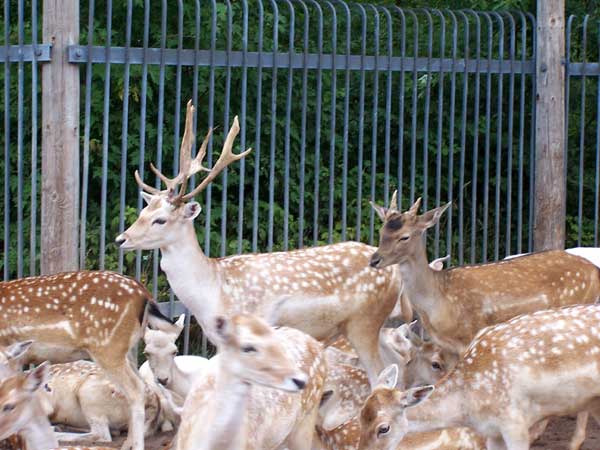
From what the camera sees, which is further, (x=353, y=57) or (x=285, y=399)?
(x=353, y=57)

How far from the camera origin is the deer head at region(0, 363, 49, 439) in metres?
6.80

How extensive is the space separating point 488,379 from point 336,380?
177cm

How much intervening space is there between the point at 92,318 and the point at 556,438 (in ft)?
10.1

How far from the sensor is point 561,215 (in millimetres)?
10703

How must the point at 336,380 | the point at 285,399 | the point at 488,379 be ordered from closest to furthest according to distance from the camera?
the point at 285,399
the point at 488,379
the point at 336,380

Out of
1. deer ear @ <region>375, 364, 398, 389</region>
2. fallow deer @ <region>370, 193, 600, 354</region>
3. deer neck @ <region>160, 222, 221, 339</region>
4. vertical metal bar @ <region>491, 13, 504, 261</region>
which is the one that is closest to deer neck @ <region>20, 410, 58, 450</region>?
deer neck @ <region>160, 222, 221, 339</region>

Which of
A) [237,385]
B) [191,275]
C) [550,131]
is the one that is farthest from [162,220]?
[550,131]

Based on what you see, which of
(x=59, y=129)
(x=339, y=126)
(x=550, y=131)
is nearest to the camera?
(x=59, y=129)

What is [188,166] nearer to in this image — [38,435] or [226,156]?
[226,156]

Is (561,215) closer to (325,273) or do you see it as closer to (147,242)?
(325,273)

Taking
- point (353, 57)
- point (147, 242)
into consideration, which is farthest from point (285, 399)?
point (353, 57)

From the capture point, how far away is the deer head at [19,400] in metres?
6.80

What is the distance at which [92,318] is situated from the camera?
8117mm

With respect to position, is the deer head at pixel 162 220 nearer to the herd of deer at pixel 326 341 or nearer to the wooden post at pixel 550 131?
the herd of deer at pixel 326 341
